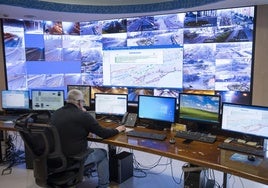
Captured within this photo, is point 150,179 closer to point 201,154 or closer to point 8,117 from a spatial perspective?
point 201,154

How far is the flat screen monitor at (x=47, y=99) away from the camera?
12.7 ft

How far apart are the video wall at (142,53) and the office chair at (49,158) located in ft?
9.25

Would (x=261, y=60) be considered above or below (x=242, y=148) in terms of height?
above

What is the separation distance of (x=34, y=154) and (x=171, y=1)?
122 inches

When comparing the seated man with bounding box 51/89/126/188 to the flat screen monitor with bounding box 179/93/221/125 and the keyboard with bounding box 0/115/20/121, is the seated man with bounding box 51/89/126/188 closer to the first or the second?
the flat screen monitor with bounding box 179/93/221/125

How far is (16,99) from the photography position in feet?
13.3

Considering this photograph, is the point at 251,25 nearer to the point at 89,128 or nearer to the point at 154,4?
the point at 154,4

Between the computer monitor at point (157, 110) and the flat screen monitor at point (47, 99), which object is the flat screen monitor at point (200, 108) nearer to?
the computer monitor at point (157, 110)

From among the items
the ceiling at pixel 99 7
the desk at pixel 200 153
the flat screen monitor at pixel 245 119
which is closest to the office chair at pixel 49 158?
the desk at pixel 200 153

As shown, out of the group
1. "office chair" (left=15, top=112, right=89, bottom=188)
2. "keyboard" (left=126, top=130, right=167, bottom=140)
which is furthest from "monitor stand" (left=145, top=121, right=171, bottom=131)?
"office chair" (left=15, top=112, right=89, bottom=188)

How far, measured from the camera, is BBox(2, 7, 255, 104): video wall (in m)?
4.35

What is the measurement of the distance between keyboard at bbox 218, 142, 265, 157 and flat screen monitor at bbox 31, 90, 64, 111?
2.38 m

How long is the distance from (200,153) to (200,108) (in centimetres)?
65

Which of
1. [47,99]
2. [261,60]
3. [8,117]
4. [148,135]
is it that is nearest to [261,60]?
[261,60]
